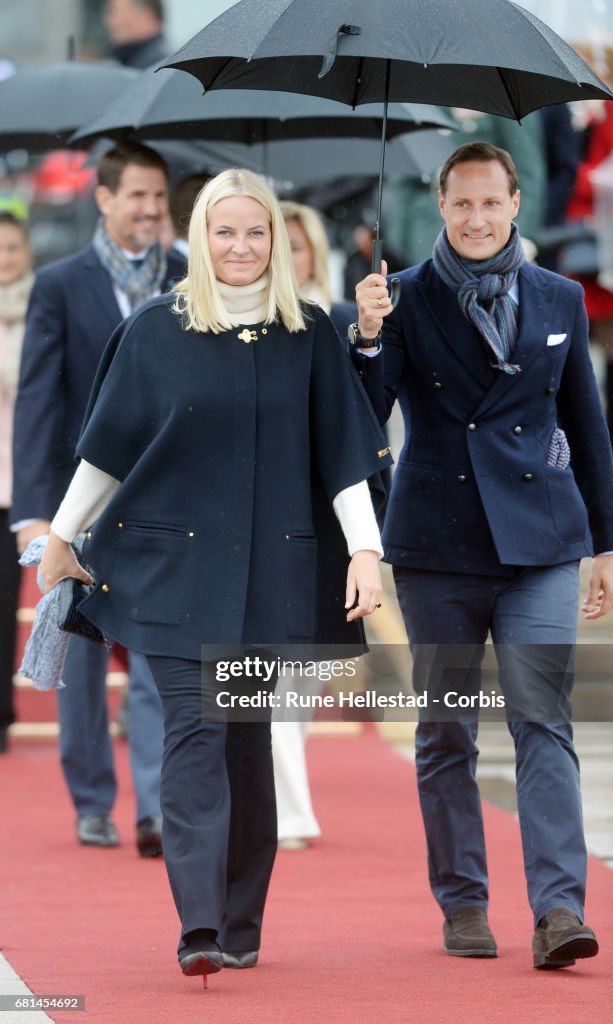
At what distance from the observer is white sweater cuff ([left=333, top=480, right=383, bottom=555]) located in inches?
197

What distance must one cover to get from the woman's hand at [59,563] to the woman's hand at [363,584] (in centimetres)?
72

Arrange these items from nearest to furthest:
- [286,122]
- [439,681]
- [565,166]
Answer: [439,681]
[286,122]
[565,166]

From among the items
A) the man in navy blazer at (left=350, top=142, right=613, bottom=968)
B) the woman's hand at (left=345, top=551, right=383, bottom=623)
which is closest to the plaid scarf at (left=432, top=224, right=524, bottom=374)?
the man in navy blazer at (left=350, top=142, right=613, bottom=968)

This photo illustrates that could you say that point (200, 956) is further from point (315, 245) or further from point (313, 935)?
point (315, 245)

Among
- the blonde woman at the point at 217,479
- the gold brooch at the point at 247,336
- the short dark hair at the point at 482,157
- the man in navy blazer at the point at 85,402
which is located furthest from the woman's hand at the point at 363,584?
the man in navy blazer at the point at 85,402

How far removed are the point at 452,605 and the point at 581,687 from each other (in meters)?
5.75

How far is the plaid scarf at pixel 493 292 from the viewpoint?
5344 mm

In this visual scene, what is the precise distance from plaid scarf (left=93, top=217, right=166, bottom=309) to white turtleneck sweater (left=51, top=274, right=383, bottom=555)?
206 cm

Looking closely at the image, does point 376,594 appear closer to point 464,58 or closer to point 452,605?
point 452,605

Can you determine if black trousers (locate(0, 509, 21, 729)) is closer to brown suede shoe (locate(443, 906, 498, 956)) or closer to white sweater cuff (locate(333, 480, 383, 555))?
brown suede shoe (locate(443, 906, 498, 956))

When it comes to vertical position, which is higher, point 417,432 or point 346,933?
point 417,432

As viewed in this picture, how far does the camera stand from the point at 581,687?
433 inches

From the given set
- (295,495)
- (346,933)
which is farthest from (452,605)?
(346,933)

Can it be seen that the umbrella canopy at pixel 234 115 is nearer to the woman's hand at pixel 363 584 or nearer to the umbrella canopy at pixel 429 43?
the umbrella canopy at pixel 429 43
